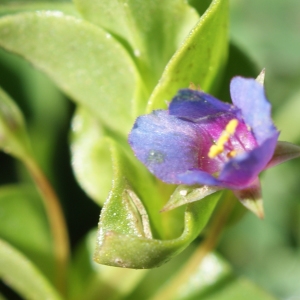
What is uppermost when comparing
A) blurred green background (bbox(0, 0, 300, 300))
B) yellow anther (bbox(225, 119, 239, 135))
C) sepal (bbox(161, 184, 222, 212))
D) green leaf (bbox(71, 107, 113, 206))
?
yellow anther (bbox(225, 119, 239, 135))

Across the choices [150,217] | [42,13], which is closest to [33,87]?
[42,13]

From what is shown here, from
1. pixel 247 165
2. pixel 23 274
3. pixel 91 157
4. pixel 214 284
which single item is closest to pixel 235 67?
pixel 91 157

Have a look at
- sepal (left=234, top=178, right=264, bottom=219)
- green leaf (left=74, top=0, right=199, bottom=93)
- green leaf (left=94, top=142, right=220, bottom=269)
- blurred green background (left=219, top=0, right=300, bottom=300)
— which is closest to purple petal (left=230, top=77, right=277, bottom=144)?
sepal (left=234, top=178, right=264, bottom=219)

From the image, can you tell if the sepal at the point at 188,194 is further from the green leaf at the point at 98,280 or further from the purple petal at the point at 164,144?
the green leaf at the point at 98,280

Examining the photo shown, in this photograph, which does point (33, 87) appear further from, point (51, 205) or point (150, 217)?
point (150, 217)

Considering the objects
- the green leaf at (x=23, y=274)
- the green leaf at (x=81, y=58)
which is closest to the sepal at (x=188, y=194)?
the green leaf at (x=81, y=58)

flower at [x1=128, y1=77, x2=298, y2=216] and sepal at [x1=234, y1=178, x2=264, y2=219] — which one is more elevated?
flower at [x1=128, y1=77, x2=298, y2=216]

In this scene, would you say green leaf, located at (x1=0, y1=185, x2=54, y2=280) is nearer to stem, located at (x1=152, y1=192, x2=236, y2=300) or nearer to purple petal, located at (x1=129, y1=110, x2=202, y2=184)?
stem, located at (x1=152, y1=192, x2=236, y2=300)
